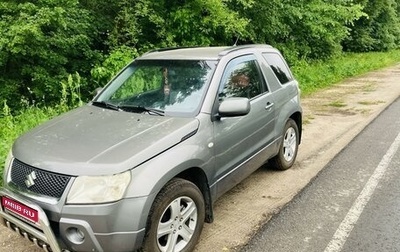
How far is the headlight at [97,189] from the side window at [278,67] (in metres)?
2.90

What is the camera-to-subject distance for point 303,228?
12.5ft

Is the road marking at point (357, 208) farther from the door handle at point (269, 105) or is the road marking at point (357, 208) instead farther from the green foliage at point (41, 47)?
the green foliage at point (41, 47)

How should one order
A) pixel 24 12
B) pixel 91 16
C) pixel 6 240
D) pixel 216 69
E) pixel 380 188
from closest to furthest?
pixel 6 240 → pixel 216 69 → pixel 380 188 → pixel 24 12 → pixel 91 16

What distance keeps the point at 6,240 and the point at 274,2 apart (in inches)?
404

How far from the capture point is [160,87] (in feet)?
13.1

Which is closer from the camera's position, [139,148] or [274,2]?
[139,148]

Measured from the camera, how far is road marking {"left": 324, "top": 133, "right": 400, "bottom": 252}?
3.54 meters

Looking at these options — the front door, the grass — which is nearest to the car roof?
the front door

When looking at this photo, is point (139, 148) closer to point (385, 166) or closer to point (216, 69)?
point (216, 69)

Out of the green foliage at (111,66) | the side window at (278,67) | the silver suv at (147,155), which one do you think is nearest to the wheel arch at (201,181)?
the silver suv at (147,155)

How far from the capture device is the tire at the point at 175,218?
293 centimetres

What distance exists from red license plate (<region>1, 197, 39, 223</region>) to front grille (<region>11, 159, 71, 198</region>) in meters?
0.13

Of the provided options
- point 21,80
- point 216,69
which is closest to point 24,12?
point 21,80

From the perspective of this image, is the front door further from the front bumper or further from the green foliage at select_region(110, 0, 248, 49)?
the green foliage at select_region(110, 0, 248, 49)
